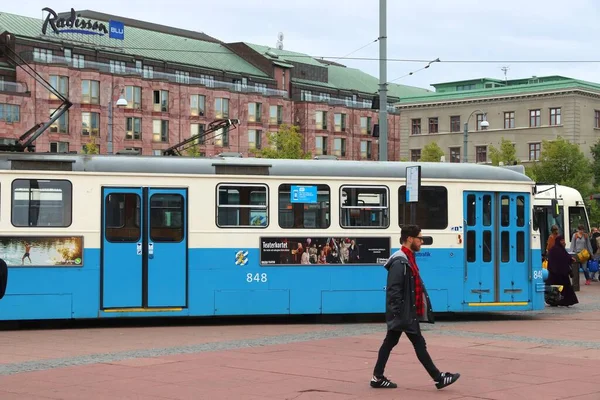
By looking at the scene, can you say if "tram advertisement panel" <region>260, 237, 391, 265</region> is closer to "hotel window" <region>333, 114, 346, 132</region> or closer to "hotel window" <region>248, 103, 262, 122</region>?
"hotel window" <region>248, 103, 262, 122</region>

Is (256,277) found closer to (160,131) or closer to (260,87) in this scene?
(160,131)

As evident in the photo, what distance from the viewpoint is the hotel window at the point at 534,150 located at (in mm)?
92188

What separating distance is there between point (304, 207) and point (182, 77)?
7267 centimetres

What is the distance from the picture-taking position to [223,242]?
18.3 m

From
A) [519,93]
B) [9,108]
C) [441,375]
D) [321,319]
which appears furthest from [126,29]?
[441,375]

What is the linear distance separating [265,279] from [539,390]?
320 inches

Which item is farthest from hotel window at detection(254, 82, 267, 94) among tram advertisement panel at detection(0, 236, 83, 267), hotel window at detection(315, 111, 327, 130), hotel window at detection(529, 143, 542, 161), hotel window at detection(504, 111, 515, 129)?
tram advertisement panel at detection(0, 236, 83, 267)

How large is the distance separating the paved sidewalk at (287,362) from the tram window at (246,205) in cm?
184

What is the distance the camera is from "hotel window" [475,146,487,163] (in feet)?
315

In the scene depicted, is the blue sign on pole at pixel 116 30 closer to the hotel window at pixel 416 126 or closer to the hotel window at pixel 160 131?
the hotel window at pixel 160 131

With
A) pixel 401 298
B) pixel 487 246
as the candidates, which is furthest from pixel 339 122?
pixel 401 298

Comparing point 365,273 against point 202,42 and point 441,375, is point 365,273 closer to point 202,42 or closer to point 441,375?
point 441,375

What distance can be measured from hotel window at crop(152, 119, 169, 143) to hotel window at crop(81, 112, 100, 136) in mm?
5967

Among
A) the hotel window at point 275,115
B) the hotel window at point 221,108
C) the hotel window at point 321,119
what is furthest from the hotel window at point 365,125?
the hotel window at point 221,108
